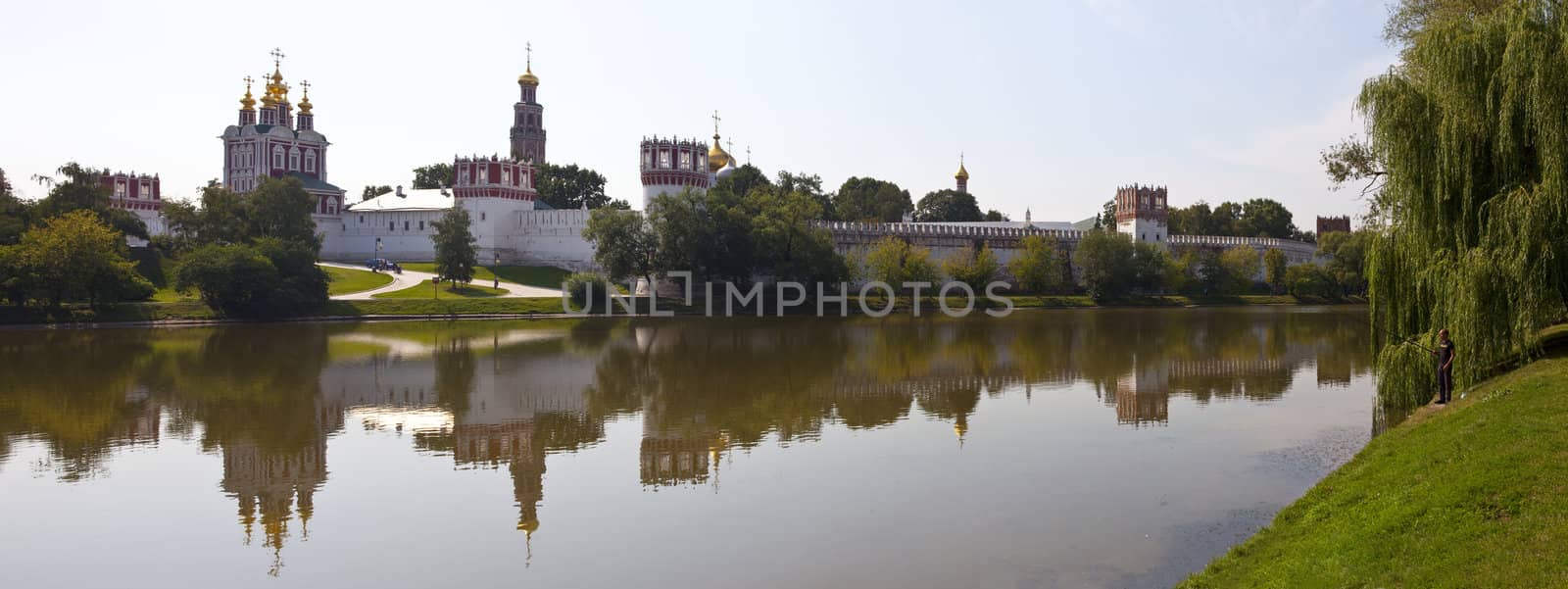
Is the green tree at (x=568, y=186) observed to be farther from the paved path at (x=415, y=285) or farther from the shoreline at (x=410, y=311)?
the shoreline at (x=410, y=311)

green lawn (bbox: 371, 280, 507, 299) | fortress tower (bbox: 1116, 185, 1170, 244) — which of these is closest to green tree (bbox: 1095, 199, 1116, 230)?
fortress tower (bbox: 1116, 185, 1170, 244)

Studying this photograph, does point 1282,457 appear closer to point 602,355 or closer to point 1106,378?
point 1106,378

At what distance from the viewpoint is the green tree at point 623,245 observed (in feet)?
157

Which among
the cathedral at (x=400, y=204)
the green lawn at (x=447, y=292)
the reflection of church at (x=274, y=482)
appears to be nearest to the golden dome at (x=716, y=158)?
the cathedral at (x=400, y=204)

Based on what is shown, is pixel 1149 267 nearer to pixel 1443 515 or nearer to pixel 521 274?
pixel 521 274

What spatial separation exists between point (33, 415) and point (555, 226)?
45784 millimetres

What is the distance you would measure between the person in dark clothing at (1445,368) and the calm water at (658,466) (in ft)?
4.67

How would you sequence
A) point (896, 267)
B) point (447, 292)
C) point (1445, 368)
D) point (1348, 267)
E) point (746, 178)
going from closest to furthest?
point (1445, 368), point (447, 292), point (896, 267), point (1348, 267), point (746, 178)

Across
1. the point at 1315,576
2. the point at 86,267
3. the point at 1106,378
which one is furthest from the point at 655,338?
the point at 1315,576

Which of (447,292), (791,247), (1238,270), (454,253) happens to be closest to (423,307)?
(447,292)

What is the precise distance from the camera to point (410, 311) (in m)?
44.7

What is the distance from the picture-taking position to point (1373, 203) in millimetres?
16203

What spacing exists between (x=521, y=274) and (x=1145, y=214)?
39.1 meters

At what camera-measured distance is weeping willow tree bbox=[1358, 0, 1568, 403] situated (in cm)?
1235
